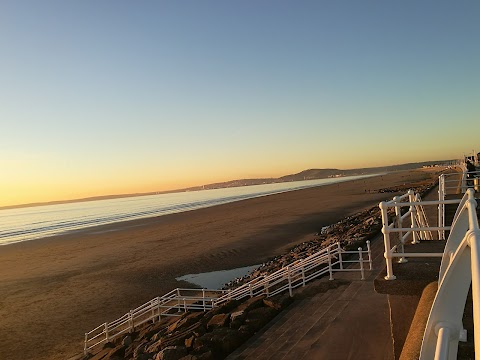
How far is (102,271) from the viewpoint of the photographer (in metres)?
25.9

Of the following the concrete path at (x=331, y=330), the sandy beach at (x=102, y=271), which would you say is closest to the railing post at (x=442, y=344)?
the concrete path at (x=331, y=330)

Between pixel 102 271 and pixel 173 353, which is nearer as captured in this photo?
pixel 173 353

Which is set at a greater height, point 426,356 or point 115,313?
point 426,356

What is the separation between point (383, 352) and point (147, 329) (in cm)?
912

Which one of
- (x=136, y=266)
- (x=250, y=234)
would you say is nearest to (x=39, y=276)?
(x=136, y=266)

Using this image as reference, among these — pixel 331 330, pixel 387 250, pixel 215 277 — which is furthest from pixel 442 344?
pixel 215 277

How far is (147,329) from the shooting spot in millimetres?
13289

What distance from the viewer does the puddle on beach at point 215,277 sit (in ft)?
64.0

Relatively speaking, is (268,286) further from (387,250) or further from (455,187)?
(455,187)

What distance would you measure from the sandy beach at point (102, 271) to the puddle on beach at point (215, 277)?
0.78 meters

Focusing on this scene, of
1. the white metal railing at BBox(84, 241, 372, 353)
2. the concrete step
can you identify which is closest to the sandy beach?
the white metal railing at BBox(84, 241, 372, 353)

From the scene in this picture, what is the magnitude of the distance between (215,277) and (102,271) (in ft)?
31.6

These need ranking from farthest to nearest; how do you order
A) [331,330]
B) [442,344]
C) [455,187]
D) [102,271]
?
[102,271], [455,187], [331,330], [442,344]

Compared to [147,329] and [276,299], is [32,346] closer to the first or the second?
[147,329]
